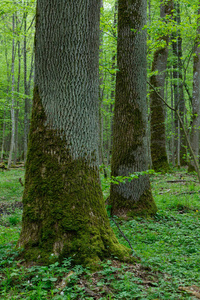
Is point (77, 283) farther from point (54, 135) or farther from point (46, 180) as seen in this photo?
point (54, 135)

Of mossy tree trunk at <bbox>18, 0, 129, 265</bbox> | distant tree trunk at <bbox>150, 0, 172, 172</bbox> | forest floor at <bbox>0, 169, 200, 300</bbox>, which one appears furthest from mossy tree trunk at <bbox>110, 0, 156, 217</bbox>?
distant tree trunk at <bbox>150, 0, 172, 172</bbox>

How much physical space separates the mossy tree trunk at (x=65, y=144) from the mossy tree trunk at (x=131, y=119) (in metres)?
2.53

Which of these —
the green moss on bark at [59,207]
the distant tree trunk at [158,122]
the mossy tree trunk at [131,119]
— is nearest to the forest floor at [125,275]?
the green moss on bark at [59,207]

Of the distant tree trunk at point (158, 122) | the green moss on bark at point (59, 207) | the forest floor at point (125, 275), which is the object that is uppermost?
the distant tree trunk at point (158, 122)

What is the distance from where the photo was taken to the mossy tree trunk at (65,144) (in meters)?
2.90

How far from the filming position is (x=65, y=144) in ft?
10.0

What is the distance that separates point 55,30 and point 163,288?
341cm

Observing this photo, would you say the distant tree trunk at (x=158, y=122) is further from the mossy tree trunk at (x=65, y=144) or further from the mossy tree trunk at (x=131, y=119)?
the mossy tree trunk at (x=65, y=144)

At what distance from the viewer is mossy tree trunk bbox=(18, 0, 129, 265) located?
290 cm

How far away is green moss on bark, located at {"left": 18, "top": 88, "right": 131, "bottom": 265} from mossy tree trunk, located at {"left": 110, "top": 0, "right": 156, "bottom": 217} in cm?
257

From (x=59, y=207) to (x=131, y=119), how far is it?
3.55 metres

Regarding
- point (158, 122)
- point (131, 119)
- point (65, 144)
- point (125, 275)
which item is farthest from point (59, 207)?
point (158, 122)

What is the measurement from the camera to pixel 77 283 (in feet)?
8.12

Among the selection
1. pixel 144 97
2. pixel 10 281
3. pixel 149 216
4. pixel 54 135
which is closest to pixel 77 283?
pixel 10 281
